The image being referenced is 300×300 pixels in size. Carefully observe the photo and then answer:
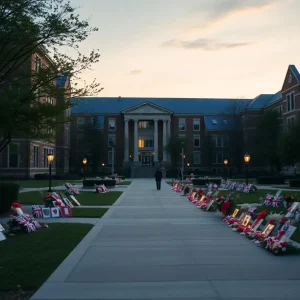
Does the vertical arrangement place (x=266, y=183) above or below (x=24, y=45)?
below

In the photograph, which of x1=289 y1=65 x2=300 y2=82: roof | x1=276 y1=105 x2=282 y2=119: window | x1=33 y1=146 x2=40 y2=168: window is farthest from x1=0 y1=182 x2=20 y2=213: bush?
x1=276 y1=105 x2=282 y2=119: window

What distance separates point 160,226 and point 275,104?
61.2m

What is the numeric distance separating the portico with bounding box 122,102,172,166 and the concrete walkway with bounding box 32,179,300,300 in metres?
73.1

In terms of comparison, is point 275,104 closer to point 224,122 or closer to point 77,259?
point 224,122

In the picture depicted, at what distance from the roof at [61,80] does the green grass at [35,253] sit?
6390 millimetres

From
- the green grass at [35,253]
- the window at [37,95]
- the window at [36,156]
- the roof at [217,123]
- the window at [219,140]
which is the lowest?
the green grass at [35,253]

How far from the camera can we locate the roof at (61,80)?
17322 millimetres

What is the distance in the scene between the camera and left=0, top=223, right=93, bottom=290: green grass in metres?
7.48

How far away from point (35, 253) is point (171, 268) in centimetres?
340

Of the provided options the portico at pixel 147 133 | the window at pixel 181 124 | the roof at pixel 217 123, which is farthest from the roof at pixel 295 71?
the window at pixel 181 124

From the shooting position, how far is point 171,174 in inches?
3029

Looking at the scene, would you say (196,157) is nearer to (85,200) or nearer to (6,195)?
(85,200)

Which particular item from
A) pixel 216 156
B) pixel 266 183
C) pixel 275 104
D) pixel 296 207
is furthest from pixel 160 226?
pixel 216 156

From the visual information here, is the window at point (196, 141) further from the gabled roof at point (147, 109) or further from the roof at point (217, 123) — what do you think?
the gabled roof at point (147, 109)
